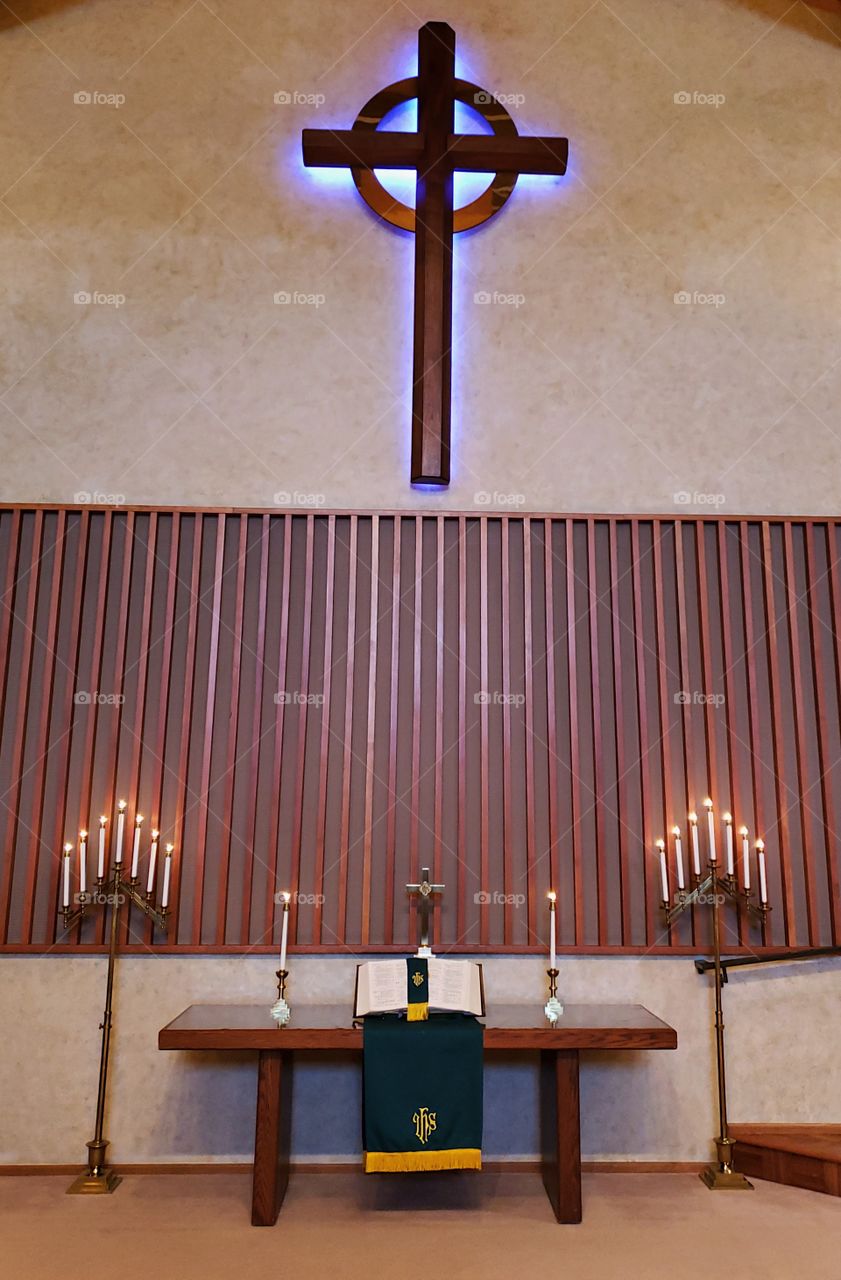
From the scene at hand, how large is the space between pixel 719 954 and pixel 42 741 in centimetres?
305

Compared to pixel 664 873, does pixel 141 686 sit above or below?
above

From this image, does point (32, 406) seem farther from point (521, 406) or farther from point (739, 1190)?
point (739, 1190)

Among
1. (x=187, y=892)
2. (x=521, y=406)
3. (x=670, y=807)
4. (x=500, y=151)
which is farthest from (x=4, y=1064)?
(x=500, y=151)

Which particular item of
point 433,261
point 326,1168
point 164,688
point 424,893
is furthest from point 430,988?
point 433,261

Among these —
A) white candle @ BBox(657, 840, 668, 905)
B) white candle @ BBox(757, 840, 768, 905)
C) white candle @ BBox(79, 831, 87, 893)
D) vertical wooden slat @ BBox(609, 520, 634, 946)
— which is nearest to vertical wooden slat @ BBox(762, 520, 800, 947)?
white candle @ BBox(757, 840, 768, 905)

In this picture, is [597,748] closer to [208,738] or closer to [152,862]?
[208,738]

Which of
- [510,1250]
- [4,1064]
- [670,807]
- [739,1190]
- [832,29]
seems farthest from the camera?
[832,29]

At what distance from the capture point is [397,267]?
483cm

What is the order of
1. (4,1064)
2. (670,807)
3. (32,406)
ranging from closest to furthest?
(4,1064), (670,807), (32,406)

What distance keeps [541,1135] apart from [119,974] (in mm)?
1852

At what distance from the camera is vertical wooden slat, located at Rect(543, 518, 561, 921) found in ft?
14.1

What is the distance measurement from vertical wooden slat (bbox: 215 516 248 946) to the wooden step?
7.55 ft

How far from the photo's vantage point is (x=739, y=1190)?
12.5ft

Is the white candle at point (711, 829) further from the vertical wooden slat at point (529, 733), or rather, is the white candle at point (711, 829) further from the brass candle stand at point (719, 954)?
the vertical wooden slat at point (529, 733)
